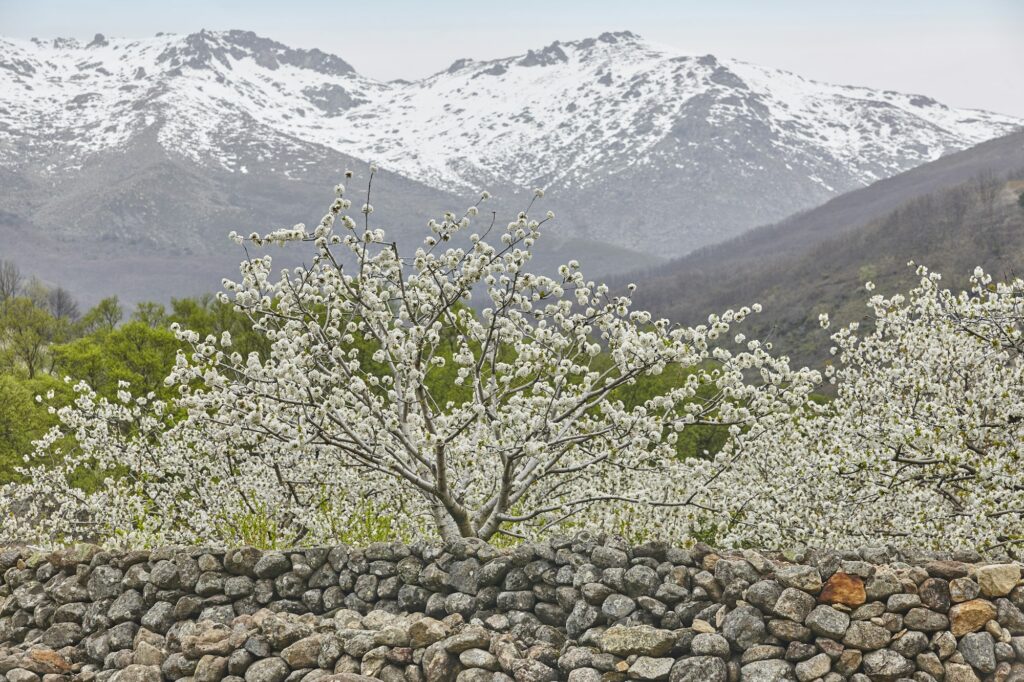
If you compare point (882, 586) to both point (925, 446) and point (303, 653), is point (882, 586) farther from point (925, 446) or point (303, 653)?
point (303, 653)

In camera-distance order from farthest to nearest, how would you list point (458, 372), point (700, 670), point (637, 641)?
point (458, 372) → point (637, 641) → point (700, 670)

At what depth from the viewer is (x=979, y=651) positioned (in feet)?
22.5

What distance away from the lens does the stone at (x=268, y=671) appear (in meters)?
8.59

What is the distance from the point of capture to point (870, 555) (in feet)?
25.7

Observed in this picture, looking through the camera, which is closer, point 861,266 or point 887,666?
point 887,666

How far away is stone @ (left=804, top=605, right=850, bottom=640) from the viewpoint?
7242mm

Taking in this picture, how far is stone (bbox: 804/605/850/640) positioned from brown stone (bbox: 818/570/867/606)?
0.31ft

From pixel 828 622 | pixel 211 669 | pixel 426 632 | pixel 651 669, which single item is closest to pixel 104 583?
pixel 211 669

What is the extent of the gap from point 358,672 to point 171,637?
8.39ft

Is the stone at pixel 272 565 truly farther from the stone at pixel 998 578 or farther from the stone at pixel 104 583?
the stone at pixel 998 578

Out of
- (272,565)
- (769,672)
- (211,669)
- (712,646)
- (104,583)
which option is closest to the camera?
(769,672)

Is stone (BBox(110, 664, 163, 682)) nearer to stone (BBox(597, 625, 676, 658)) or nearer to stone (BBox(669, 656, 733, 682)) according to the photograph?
stone (BBox(597, 625, 676, 658))

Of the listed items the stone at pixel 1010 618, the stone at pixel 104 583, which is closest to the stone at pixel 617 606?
the stone at pixel 1010 618

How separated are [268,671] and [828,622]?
18.1ft
